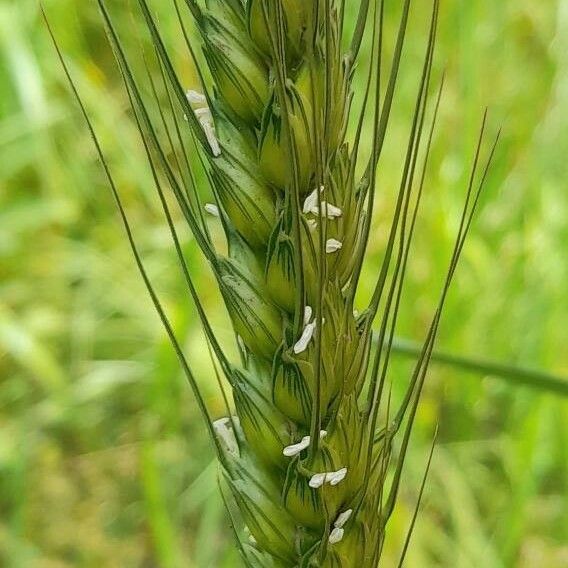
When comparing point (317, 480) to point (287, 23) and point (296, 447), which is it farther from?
point (287, 23)

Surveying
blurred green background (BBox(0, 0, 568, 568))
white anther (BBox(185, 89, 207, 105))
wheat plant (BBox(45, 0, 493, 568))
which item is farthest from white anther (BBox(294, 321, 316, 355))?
blurred green background (BBox(0, 0, 568, 568))

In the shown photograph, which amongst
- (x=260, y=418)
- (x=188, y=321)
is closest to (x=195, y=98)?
(x=260, y=418)

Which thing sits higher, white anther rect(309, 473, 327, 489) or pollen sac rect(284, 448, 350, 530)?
white anther rect(309, 473, 327, 489)

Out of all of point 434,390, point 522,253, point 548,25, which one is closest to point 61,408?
point 434,390

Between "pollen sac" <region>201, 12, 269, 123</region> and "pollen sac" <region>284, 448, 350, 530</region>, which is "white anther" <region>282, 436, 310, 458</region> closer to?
"pollen sac" <region>284, 448, 350, 530</region>

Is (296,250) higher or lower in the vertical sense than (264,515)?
higher

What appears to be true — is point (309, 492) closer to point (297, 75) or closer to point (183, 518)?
point (297, 75)

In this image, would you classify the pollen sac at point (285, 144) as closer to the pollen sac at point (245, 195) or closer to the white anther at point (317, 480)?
the pollen sac at point (245, 195)
